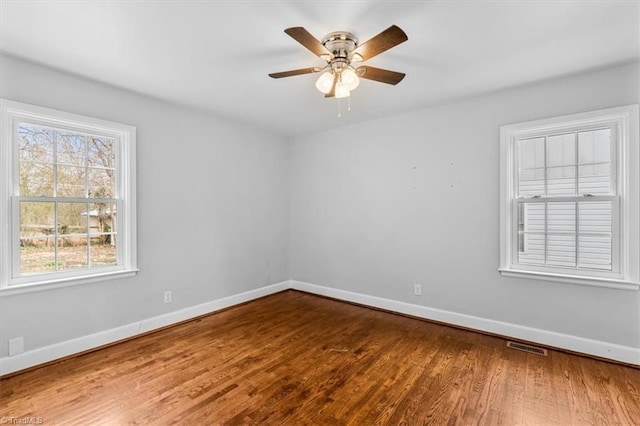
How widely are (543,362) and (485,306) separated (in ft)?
2.39

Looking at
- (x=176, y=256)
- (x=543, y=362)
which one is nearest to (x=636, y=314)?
(x=543, y=362)

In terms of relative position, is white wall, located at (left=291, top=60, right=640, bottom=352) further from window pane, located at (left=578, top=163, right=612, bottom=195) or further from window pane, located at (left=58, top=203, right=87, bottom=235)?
window pane, located at (left=58, top=203, right=87, bottom=235)

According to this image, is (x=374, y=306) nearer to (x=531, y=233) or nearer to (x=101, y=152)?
(x=531, y=233)

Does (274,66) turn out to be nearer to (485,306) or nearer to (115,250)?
(115,250)

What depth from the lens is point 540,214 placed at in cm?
303

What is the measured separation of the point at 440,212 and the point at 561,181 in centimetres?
117

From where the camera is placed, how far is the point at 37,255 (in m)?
2.60

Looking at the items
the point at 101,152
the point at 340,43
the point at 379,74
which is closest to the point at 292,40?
the point at 340,43

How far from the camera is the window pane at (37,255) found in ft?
8.30

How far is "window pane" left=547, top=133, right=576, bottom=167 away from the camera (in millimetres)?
2883

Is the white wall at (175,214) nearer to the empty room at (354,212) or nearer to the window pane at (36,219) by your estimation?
the empty room at (354,212)

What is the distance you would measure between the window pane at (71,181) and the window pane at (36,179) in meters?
0.07

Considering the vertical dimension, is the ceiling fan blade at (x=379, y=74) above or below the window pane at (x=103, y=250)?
above

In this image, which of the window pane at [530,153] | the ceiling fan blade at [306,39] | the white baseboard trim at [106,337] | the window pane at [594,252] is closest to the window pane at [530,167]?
the window pane at [530,153]
